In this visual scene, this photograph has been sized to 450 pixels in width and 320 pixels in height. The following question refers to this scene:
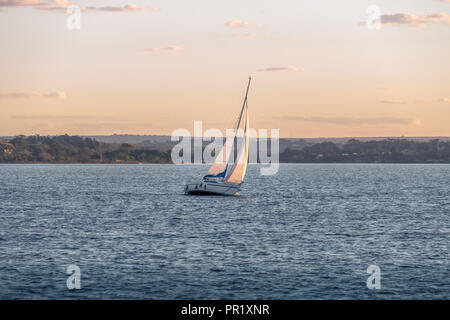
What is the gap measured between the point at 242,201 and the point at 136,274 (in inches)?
2598

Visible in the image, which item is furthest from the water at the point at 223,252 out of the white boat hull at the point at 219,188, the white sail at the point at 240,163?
the white boat hull at the point at 219,188

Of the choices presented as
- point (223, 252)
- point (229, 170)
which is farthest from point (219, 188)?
point (223, 252)

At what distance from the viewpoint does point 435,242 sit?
58594 mm

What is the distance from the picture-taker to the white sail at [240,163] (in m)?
102

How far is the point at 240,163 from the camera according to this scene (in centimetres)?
10250

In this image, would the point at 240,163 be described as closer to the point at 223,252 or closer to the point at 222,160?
the point at 222,160

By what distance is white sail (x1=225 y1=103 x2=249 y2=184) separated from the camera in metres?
102

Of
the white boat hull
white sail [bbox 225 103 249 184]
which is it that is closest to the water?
white sail [bbox 225 103 249 184]

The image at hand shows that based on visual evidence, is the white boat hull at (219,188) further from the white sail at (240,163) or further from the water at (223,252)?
the water at (223,252)

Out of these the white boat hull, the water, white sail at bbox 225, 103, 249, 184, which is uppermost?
white sail at bbox 225, 103, 249, 184

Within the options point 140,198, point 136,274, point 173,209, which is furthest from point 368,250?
point 140,198

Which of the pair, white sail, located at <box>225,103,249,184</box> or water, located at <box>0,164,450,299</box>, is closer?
water, located at <box>0,164,450,299</box>

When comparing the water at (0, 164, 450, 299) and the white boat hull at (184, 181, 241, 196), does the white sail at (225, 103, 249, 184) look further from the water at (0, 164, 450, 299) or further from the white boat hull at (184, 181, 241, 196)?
the water at (0, 164, 450, 299)
